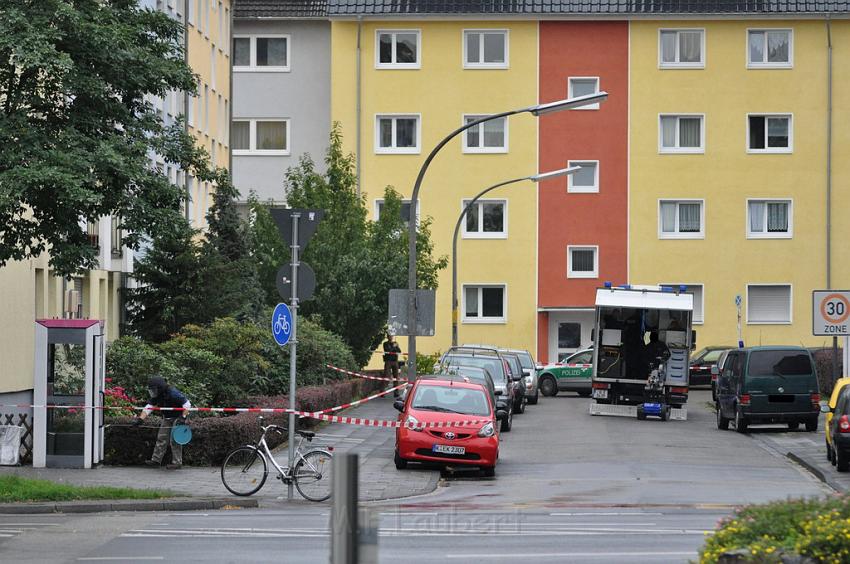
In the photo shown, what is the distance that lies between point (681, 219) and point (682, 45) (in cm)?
678

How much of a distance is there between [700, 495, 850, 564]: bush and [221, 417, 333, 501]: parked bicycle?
11.1 m

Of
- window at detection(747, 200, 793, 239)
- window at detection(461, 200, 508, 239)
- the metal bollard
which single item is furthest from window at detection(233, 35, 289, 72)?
the metal bollard

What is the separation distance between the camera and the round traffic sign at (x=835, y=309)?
93.9 ft

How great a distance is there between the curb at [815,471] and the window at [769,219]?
32.6m

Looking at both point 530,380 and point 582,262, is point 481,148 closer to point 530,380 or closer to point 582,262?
point 582,262

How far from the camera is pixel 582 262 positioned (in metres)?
61.0

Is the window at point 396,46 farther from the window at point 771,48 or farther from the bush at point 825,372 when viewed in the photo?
the bush at point 825,372

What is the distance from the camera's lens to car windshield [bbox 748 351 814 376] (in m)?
33.3

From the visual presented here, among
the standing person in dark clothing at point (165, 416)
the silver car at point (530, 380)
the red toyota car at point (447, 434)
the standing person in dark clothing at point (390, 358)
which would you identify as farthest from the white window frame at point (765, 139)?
the standing person in dark clothing at point (165, 416)

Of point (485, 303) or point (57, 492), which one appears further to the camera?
point (485, 303)

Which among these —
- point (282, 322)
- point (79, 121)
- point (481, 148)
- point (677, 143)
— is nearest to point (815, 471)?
point (282, 322)

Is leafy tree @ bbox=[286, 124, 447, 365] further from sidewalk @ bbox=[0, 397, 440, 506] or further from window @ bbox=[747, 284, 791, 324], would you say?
sidewalk @ bbox=[0, 397, 440, 506]

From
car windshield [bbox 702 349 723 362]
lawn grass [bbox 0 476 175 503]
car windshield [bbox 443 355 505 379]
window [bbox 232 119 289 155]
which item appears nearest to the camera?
lawn grass [bbox 0 476 175 503]

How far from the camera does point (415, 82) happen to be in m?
61.2
